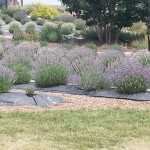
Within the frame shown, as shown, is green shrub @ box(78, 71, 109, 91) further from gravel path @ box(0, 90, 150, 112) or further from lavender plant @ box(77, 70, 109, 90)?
gravel path @ box(0, 90, 150, 112)

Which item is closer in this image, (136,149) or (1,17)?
(136,149)

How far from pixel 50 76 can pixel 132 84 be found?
2.30m

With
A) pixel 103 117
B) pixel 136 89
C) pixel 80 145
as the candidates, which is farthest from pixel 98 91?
pixel 80 145

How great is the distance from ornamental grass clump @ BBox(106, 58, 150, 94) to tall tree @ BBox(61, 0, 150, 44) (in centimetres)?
1827

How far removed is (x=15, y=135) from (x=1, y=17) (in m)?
46.9

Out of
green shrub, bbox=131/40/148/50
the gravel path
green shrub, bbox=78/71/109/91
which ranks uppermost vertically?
green shrub, bbox=78/71/109/91

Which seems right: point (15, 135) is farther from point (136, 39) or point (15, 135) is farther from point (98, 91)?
point (136, 39)

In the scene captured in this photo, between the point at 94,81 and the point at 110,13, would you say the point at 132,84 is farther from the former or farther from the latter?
the point at 110,13

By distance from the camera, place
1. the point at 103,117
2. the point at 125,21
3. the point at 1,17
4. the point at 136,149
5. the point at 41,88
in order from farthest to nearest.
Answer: the point at 1,17
the point at 125,21
the point at 41,88
the point at 103,117
the point at 136,149

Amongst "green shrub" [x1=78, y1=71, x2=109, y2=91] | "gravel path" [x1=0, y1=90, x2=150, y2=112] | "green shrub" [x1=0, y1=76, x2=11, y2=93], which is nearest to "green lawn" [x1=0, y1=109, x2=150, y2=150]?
"gravel path" [x1=0, y1=90, x2=150, y2=112]

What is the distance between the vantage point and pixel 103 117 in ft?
32.0

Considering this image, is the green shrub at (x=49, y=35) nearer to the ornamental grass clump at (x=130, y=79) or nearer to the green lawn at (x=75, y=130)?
the ornamental grass clump at (x=130, y=79)

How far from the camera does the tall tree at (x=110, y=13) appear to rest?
30984 millimetres

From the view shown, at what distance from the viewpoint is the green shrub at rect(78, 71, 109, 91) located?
1261 cm
